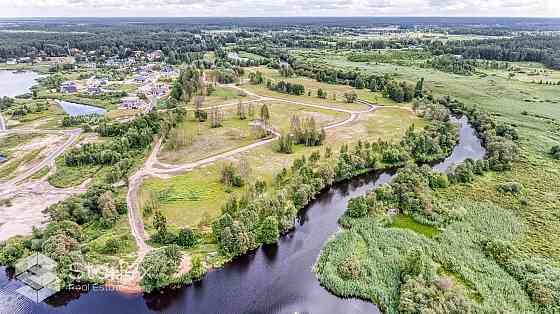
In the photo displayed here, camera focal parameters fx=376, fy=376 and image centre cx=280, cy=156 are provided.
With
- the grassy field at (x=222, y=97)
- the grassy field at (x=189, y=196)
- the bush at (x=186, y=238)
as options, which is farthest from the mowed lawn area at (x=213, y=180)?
the grassy field at (x=222, y=97)

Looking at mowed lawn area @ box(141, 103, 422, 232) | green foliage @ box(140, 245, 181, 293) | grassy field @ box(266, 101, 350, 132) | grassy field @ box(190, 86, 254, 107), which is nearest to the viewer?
green foliage @ box(140, 245, 181, 293)

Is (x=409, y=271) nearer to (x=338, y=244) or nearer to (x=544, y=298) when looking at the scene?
(x=338, y=244)

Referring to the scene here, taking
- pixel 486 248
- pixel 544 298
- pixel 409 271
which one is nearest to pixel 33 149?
pixel 409 271

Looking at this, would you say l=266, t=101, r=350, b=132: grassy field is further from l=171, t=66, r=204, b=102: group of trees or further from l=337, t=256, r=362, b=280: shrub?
l=337, t=256, r=362, b=280: shrub

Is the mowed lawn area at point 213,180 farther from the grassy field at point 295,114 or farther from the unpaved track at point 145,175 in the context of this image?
the grassy field at point 295,114

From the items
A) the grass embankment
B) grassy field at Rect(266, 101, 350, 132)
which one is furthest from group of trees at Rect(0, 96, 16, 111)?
the grass embankment
